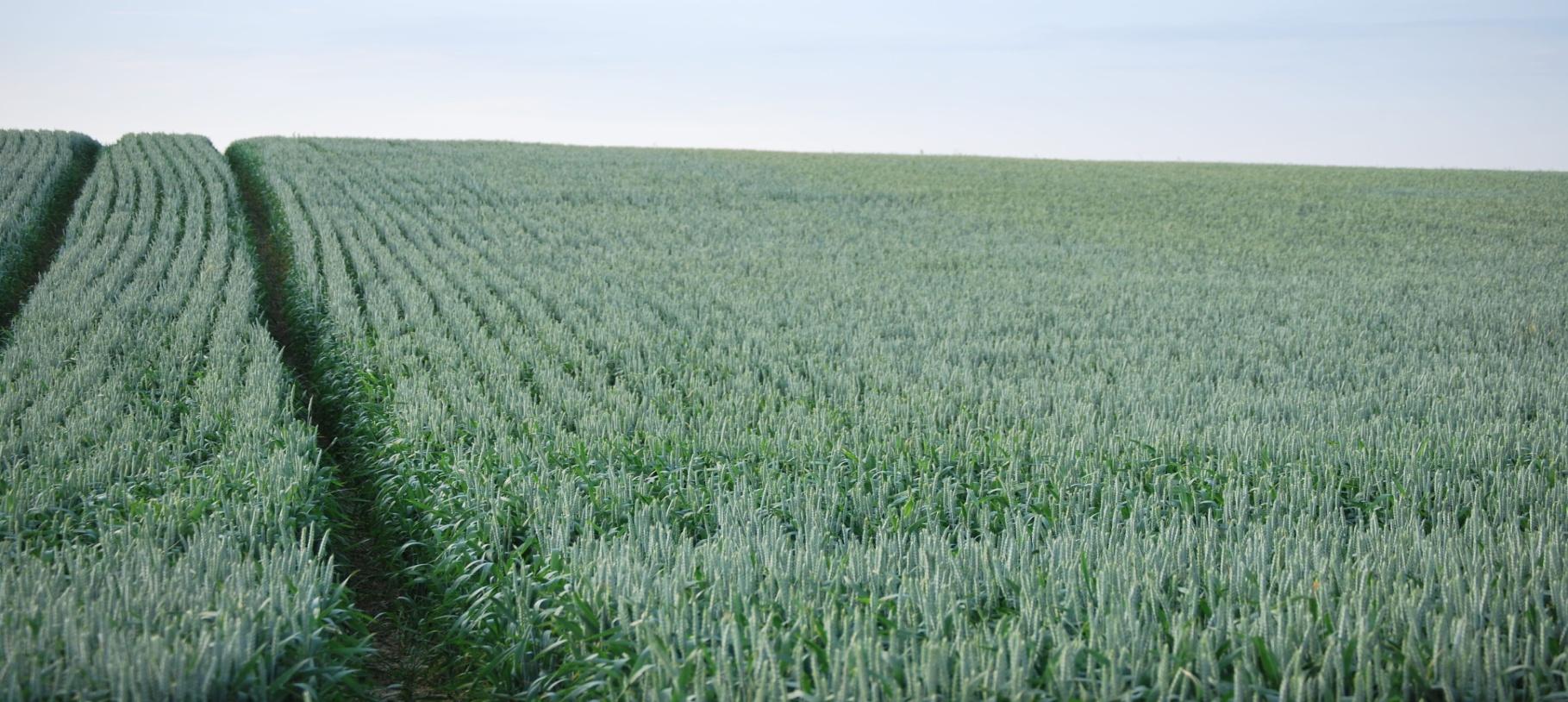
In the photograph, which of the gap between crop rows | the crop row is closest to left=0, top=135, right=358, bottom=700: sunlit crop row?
the gap between crop rows

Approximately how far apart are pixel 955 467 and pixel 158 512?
14.6ft

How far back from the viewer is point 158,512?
562cm

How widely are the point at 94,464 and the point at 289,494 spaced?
143cm

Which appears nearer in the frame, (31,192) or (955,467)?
(955,467)

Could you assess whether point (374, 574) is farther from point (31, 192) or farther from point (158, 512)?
point (31, 192)

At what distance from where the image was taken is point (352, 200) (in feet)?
83.0

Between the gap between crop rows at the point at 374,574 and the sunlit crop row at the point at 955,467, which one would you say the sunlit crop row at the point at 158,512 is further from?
the sunlit crop row at the point at 955,467

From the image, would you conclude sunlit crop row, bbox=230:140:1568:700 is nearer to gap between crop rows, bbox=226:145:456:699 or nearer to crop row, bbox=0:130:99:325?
gap between crop rows, bbox=226:145:456:699

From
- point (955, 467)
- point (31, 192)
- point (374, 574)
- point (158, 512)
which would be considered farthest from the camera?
point (31, 192)

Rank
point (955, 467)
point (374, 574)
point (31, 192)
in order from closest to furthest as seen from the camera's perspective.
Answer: point (374, 574) → point (955, 467) → point (31, 192)

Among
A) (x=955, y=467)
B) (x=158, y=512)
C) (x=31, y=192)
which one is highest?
(x=31, y=192)

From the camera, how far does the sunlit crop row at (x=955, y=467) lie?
3.67 m

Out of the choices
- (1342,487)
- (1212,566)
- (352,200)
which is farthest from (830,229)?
(1212,566)

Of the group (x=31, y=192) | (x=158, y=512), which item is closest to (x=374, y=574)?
(x=158, y=512)
